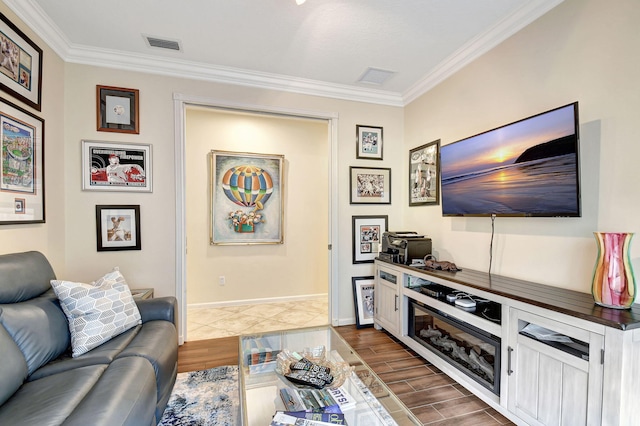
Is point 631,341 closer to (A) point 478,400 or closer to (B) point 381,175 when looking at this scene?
(A) point 478,400

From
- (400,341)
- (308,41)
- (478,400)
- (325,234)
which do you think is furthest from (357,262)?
(308,41)

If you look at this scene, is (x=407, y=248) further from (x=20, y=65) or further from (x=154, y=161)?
(x=20, y=65)

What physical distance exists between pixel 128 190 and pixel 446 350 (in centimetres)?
319

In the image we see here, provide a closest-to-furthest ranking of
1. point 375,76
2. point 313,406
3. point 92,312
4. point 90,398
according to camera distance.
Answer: point 90,398, point 313,406, point 92,312, point 375,76

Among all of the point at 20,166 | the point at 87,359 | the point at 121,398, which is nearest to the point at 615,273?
the point at 121,398

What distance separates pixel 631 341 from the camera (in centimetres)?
128

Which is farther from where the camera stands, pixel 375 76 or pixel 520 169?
pixel 375 76

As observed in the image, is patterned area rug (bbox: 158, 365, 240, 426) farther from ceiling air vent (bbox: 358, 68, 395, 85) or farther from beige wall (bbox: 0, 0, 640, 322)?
ceiling air vent (bbox: 358, 68, 395, 85)

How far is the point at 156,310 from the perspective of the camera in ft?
7.14

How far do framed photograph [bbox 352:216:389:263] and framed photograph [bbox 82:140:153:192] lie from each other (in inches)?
88.3

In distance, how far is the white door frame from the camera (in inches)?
115

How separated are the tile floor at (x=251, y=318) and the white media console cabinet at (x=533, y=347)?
5.02 ft

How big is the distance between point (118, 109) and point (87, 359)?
222 centimetres

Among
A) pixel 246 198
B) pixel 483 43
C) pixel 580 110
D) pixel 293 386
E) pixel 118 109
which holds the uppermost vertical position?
pixel 483 43
